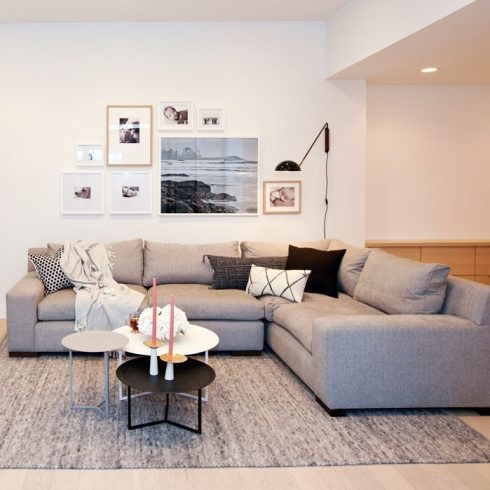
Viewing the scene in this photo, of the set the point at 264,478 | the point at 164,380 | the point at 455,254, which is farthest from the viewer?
the point at 455,254

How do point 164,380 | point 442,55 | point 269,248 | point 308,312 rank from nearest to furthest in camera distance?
1. point 164,380
2. point 308,312
3. point 442,55
4. point 269,248

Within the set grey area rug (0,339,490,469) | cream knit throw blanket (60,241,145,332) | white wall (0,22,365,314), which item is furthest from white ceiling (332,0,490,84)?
cream knit throw blanket (60,241,145,332)

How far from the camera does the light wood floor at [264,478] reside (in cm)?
239

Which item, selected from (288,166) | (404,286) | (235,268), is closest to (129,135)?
(288,166)

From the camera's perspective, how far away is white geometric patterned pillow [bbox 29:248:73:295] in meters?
4.44

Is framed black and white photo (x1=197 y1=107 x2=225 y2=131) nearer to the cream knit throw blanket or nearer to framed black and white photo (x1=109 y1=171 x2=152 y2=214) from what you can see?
framed black and white photo (x1=109 y1=171 x2=152 y2=214)

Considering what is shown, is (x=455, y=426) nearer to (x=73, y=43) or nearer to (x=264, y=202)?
(x=264, y=202)

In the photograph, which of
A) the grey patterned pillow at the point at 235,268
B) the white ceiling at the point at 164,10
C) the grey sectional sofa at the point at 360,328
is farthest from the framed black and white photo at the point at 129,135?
the grey patterned pillow at the point at 235,268

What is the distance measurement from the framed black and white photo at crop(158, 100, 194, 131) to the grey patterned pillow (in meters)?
1.37

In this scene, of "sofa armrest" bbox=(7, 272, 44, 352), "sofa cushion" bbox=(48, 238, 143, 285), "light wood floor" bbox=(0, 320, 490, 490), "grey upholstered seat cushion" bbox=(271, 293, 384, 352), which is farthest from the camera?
"sofa cushion" bbox=(48, 238, 143, 285)

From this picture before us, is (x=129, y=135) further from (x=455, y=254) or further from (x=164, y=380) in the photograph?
(x=455, y=254)

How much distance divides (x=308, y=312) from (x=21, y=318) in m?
2.09

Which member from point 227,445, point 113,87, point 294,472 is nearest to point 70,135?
point 113,87

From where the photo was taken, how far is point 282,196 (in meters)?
5.40
